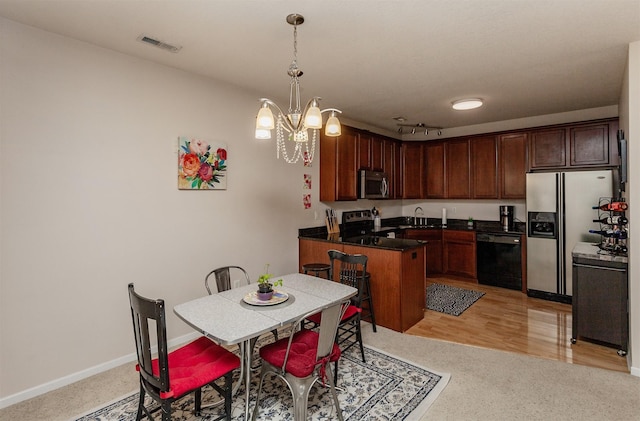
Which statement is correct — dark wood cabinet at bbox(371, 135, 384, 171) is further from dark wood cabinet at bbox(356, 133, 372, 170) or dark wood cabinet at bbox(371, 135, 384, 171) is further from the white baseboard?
the white baseboard

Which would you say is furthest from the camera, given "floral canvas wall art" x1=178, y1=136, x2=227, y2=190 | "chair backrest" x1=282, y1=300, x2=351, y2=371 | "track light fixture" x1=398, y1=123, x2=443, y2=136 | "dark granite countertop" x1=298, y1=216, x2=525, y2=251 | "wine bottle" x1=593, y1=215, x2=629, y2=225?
"track light fixture" x1=398, y1=123, x2=443, y2=136

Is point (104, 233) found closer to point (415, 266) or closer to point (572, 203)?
point (415, 266)

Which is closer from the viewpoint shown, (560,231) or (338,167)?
(560,231)

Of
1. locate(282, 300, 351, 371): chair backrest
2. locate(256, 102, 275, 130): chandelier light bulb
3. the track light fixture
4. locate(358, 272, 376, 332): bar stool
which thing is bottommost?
locate(358, 272, 376, 332): bar stool

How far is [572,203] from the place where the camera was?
13.6ft

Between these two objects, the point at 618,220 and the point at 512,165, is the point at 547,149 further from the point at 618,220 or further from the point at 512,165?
the point at 618,220

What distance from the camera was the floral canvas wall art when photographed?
10.2ft

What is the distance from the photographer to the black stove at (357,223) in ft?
16.4

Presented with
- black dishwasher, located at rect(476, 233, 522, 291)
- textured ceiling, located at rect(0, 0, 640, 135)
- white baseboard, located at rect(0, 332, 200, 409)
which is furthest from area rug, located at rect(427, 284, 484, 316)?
white baseboard, located at rect(0, 332, 200, 409)

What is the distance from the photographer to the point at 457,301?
4.35m

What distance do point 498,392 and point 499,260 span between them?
2974 mm

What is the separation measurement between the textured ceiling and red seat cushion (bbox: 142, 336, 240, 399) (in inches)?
85.6

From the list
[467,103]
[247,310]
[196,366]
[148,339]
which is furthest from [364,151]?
[148,339]

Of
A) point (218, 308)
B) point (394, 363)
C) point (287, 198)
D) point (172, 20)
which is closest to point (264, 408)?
point (218, 308)
